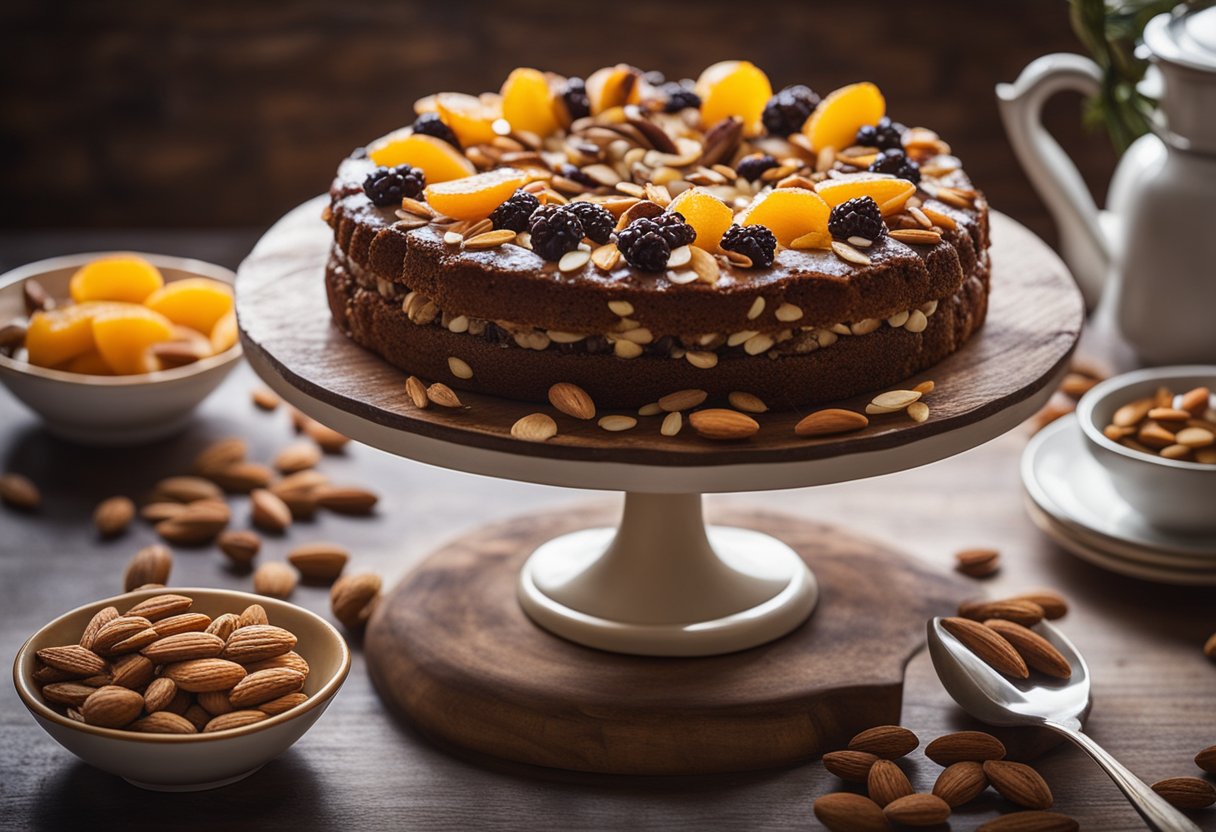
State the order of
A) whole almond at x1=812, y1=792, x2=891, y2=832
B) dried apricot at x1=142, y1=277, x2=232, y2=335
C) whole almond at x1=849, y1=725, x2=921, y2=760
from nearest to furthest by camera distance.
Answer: whole almond at x1=812, y1=792, x2=891, y2=832 → whole almond at x1=849, y1=725, x2=921, y2=760 → dried apricot at x1=142, y1=277, x2=232, y2=335

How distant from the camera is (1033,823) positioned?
125 centimetres

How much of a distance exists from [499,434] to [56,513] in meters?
0.86

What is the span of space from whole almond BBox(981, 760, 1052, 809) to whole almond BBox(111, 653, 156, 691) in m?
0.79

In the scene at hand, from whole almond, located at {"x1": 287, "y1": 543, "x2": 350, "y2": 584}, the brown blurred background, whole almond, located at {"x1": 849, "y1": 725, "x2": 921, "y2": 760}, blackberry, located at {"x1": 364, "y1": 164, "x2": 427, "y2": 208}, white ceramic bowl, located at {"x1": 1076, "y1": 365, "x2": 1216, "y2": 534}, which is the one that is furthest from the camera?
the brown blurred background

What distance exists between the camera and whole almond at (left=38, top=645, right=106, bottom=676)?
4.29 feet

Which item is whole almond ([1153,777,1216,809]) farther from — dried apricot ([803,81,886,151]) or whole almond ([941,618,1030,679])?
dried apricot ([803,81,886,151])

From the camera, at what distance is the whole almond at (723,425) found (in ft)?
4.13

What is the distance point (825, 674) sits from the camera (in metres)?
1.48

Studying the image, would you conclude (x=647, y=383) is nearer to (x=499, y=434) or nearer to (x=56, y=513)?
(x=499, y=434)

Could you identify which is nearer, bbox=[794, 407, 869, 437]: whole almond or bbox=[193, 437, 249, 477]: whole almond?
bbox=[794, 407, 869, 437]: whole almond

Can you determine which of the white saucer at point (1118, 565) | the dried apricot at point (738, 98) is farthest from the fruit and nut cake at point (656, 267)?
the white saucer at point (1118, 565)

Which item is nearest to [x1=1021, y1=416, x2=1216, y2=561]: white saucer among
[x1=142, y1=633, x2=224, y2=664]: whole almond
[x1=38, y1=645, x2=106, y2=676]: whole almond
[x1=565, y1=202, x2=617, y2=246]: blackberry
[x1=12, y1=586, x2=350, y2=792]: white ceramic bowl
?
[x1=565, y1=202, x2=617, y2=246]: blackberry

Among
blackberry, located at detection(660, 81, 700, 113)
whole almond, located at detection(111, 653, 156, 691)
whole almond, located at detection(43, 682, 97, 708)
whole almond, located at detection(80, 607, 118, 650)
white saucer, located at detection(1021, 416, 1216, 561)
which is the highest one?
blackberry, located at detection(660, 81, 700, 113)

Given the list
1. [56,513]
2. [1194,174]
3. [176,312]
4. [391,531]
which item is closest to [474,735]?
[391,531]
